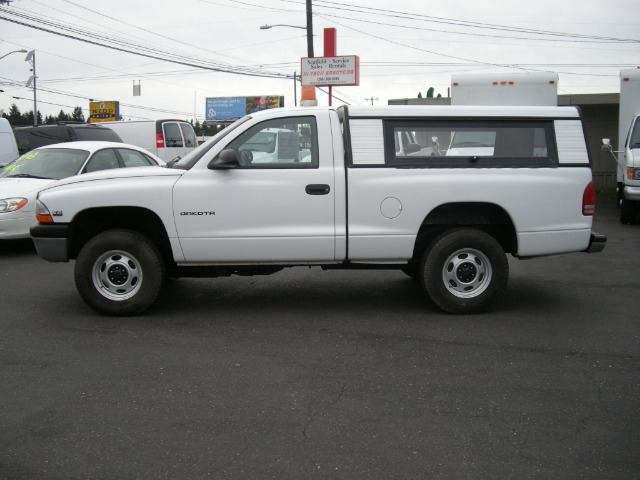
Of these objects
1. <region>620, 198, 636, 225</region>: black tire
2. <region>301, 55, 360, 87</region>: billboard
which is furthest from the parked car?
<region>620, 198, 636, 225</region>: black tire

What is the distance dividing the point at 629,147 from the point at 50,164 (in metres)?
11.1

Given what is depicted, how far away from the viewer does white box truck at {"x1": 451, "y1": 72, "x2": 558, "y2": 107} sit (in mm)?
11875

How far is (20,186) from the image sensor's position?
979cm

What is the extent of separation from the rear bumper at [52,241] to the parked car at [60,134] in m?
8.74

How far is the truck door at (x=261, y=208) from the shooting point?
610 cm

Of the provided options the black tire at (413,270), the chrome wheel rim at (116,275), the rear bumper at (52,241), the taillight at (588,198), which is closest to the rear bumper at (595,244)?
the taillight at (588,198)

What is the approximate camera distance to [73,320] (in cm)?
625

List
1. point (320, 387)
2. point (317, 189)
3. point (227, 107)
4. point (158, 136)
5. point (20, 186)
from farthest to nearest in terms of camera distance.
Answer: point (227, 107) → point (158, 136) → point (20, 186) → point (317, 189) → point (320, 387)

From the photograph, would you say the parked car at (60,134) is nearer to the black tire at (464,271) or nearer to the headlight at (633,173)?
the black tire at (464,271)

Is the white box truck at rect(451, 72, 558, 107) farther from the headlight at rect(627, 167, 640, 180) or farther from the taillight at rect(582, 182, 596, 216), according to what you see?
the taillight at rect(582, 182, 596, 216)

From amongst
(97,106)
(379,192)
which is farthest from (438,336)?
(97,106)

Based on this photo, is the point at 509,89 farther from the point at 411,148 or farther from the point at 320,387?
the point at 320,387

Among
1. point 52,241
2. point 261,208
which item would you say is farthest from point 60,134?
point 261,208

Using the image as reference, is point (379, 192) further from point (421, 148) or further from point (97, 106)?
point (97, 106)
